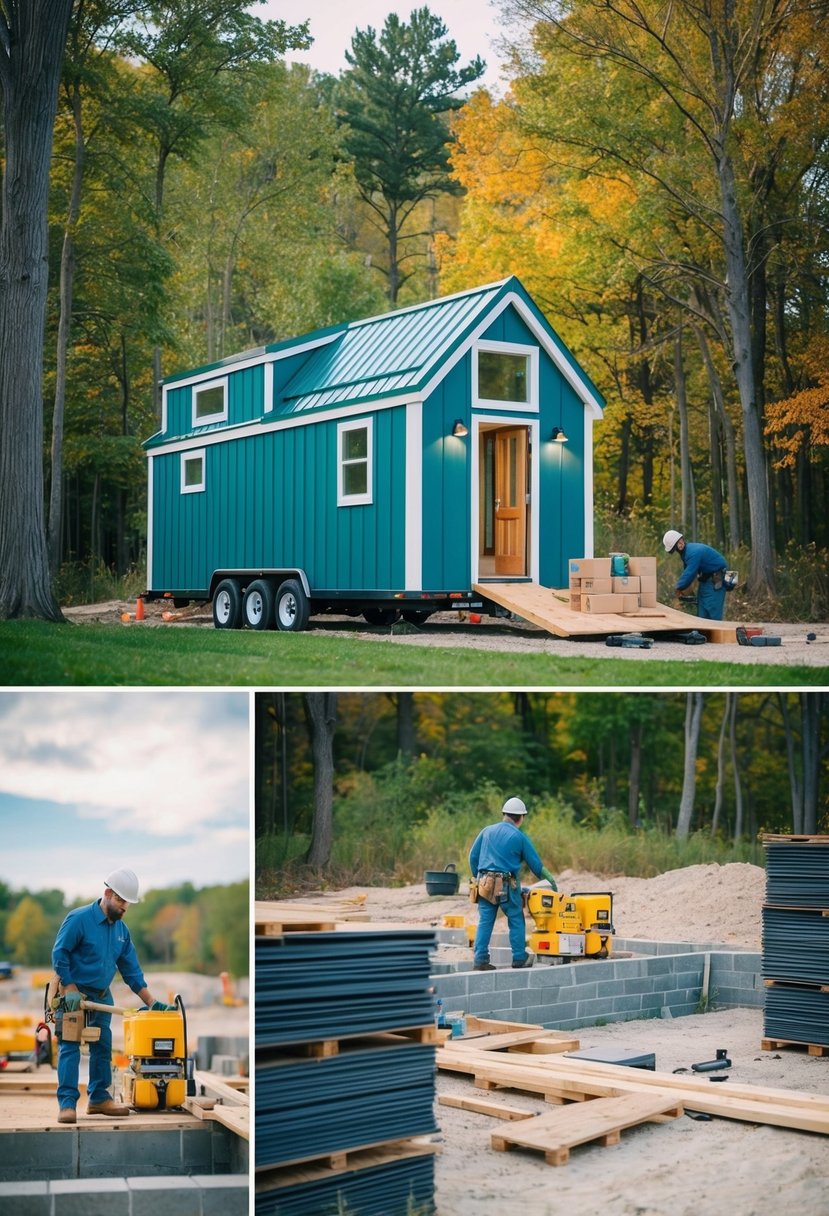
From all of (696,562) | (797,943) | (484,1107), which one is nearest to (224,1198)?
(484,1107)

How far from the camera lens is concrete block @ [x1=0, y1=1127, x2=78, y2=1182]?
7.92 meters

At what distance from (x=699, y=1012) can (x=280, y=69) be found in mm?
20041

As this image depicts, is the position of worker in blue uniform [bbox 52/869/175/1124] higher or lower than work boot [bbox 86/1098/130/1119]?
higher

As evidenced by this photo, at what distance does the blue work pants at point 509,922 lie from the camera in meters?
12.5

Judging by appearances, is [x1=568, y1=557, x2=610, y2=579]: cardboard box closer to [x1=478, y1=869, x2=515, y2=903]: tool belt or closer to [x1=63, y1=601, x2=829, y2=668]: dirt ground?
[x1=63, y1=601, x2=829, y2=668]: dirt ground

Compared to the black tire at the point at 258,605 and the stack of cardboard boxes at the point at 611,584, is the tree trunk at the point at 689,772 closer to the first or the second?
the stack of cardboard boxes at the point at 611,584

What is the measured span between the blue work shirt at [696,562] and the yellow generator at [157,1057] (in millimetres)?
8467

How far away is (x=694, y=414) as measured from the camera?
109 feet

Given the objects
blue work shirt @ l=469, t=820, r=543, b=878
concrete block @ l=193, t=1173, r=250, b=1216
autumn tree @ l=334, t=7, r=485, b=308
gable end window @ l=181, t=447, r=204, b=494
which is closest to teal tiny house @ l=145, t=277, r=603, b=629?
gable end window @ l=181, t=447, r=204, b=494

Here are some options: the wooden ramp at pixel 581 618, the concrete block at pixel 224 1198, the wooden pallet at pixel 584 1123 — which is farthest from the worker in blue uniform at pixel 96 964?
the wooden ramp at pixel 581 618

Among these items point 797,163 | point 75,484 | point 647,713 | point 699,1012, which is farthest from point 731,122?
point 75,484

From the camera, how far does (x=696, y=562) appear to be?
15156 mm

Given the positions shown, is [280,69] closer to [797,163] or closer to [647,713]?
[797,163]

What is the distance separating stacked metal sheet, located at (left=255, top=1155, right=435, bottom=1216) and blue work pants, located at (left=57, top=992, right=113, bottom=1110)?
6.53ft
